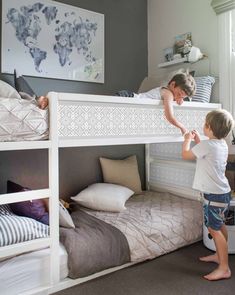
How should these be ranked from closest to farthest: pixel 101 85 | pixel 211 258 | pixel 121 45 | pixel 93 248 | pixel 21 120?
pixel 21 120
pixel 93 248
pixel 211 258
pixel 101 85
pixel 121 45

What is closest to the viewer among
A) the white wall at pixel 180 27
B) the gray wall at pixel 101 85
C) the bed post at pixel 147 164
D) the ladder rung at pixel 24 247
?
the ladder rung at pixel 24 247

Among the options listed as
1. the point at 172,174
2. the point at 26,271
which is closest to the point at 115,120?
the point at 26,271

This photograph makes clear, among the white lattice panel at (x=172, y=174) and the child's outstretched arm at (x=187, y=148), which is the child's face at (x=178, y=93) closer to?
the child's outstretched arm at (x=187, y=148)

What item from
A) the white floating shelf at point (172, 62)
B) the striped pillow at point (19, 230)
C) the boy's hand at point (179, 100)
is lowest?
the striped pillow at point (19, 230)

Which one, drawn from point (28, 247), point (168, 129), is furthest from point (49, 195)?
point (168, 129)

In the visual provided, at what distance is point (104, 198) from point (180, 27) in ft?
6.22

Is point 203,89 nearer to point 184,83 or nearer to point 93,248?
point 184,83

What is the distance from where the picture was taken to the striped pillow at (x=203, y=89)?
94.1 inches

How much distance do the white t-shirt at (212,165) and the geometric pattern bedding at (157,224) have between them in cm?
43

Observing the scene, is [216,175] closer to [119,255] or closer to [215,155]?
[215,155]

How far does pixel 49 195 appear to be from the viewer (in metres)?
1.60

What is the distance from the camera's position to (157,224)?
207cm

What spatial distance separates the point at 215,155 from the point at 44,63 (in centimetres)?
169

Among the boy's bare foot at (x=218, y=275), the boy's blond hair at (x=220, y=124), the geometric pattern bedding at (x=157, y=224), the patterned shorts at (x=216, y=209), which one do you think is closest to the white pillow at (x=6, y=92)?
the geometric pattern bedding at (x=157, y=224)
